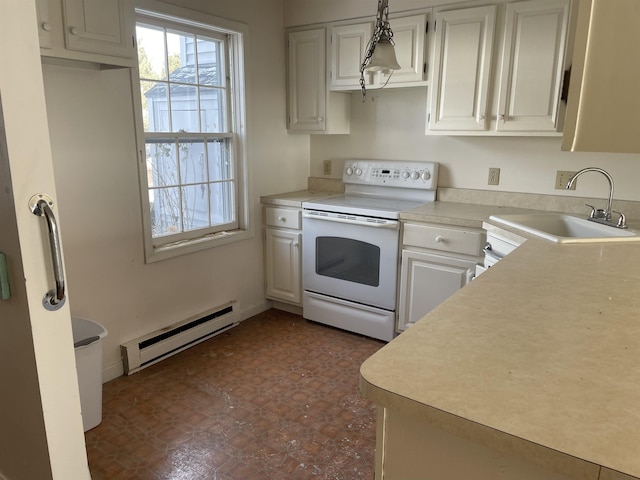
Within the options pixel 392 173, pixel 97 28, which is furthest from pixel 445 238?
pixel 97 28

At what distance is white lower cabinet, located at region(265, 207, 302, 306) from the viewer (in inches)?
133

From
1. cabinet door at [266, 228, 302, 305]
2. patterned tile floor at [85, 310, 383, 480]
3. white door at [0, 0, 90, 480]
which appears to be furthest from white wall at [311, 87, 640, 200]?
white door at [0, 0, 90, 480]

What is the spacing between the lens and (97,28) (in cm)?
204

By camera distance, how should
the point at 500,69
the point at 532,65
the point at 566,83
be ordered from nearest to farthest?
the point at 566,83 < the point at 532,65 < the point at 500,69

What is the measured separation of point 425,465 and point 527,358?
0.93ft

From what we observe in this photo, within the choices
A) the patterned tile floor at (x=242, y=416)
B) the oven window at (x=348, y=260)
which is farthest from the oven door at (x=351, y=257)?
the patterned tile floor at (x=242, y=416)

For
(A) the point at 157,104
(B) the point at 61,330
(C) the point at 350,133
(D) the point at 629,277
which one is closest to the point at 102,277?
(A) the point at 157,104

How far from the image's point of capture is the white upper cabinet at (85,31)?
1864 millimetres

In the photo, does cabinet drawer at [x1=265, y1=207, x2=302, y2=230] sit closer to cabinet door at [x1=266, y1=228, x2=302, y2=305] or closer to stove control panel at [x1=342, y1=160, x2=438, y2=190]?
cabinet door at [x1=266, y1=228, x2=302, y2=305]

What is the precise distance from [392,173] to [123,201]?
182 cm

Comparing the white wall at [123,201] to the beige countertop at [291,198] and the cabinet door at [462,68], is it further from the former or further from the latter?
the cabinet door at [462,68]

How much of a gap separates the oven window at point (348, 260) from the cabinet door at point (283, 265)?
8.8 inches

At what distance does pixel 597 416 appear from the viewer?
72cm

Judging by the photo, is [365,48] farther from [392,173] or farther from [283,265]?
[283,265]
